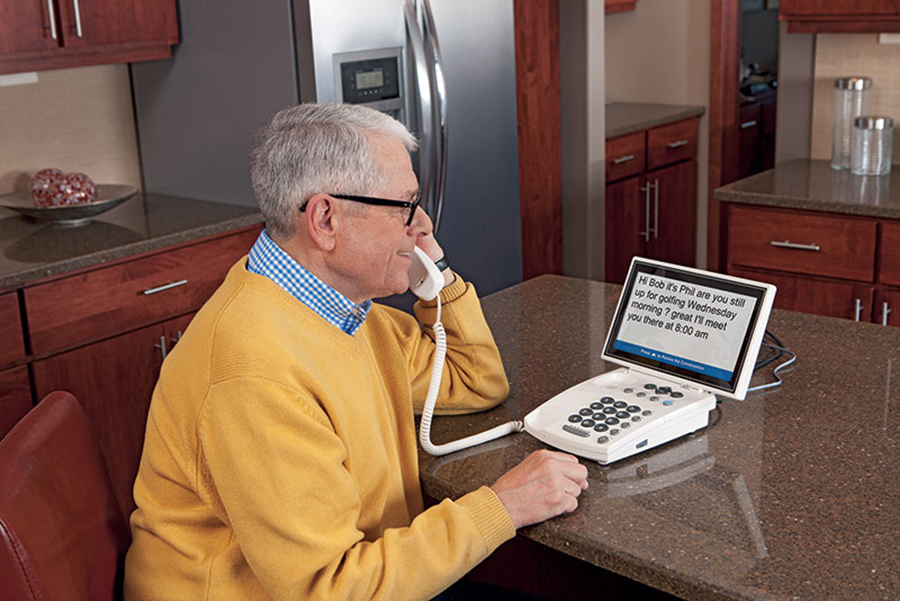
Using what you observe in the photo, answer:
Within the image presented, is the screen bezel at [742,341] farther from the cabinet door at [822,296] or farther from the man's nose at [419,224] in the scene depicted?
the cabinet door at [822,296]

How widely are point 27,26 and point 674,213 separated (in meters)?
2.98

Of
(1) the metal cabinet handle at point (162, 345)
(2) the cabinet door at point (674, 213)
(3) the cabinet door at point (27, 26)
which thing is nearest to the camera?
(3) the cabinet door at point (27, 26)

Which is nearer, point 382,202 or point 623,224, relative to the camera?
point 382,202

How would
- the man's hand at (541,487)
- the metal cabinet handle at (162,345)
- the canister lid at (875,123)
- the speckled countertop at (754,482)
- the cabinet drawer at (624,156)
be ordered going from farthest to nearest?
1. the cabinet drawer at (624,156)
2. the canister lid at (875,123)
3. the metal cabinet handle at (162,345)
4. the man's hand at (541,487)
5. the speckled countertop at (754,482)

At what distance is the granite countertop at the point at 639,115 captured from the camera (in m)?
4.28

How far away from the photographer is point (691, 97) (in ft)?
15.5

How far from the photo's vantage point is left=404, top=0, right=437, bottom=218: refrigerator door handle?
2945 mm

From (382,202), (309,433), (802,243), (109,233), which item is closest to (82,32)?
(109,233)

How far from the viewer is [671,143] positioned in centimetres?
457

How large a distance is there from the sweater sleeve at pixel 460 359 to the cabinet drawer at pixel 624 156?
266cm

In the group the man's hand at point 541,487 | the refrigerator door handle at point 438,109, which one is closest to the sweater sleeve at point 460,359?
the man's hand at point 541,487

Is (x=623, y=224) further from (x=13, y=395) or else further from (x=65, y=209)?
(x=13, y=395)
